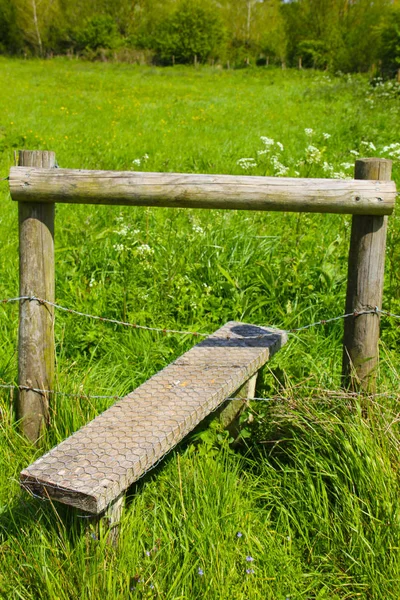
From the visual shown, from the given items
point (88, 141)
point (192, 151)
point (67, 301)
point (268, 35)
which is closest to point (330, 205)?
point (67, 301)

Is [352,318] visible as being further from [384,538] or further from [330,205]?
[384,538]

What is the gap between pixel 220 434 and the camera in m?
3.13

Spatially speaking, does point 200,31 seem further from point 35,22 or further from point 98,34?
point 35,22

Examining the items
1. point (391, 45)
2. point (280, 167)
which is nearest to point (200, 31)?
point (391, 45)

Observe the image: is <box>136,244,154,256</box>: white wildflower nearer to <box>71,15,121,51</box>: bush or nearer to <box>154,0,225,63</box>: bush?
<box>154,0,225,63</box>: bush

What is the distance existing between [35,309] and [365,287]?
5.04 feet

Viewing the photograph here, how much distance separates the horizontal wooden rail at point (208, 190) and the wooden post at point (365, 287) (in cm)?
9

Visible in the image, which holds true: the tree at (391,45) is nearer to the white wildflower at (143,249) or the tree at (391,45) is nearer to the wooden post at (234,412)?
the white wildflower at (143,249)

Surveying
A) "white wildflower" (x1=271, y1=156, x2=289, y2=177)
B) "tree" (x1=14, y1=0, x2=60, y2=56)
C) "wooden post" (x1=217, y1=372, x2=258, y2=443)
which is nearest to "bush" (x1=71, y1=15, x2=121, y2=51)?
"tree" (x1=14, y1=0, x2=60, y2=56)

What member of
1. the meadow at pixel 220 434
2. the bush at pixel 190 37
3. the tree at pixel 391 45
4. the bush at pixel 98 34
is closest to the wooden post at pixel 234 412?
the meadow at pixel 220 434

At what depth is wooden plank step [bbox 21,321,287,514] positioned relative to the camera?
222cm

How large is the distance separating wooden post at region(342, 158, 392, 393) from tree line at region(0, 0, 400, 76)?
4046cm

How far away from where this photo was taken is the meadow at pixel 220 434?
2.33 metres

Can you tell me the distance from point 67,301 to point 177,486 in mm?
2209
